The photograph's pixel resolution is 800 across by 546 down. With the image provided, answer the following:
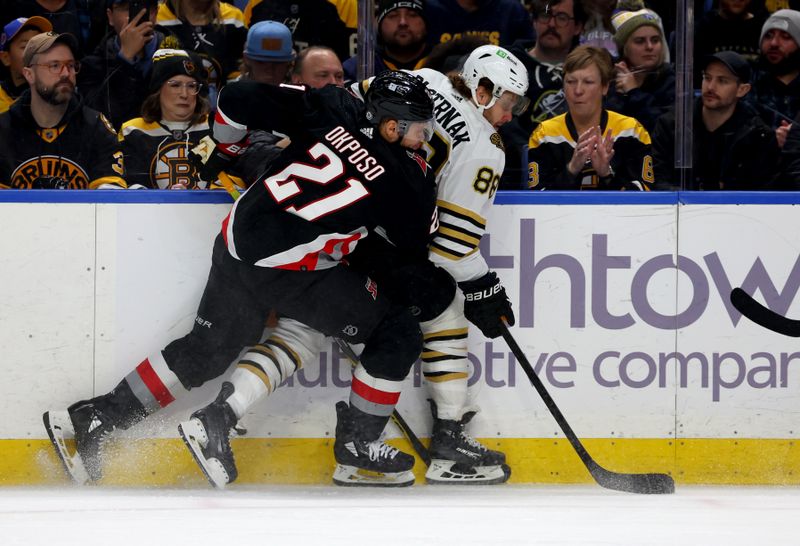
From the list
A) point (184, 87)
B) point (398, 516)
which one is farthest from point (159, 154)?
point (398, 516)

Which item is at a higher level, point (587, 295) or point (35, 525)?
point (587, 295)

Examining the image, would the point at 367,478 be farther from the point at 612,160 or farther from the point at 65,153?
the point at 65,153

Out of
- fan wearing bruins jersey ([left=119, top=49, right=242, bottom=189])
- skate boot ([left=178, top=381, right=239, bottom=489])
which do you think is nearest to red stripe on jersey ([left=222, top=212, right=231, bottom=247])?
fan wearing bruins jersey ([left=119, top=49, right=242, bottom=189])

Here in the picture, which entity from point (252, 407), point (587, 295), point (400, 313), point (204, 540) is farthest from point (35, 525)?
point (587, 295)

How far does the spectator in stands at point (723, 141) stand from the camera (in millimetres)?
3750

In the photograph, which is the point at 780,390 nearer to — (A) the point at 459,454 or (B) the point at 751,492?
(B) the point at 751,492

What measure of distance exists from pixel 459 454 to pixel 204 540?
110cm

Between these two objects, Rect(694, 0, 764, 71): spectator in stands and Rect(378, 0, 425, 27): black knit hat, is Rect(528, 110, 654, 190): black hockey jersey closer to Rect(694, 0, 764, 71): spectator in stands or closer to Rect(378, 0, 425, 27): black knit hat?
Rect(694, 0, 764, 71): spectator in stands

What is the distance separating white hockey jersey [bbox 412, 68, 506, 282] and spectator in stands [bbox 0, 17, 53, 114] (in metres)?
1.46

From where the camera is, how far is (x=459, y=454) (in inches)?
144

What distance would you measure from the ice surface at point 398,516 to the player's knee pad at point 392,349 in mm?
372

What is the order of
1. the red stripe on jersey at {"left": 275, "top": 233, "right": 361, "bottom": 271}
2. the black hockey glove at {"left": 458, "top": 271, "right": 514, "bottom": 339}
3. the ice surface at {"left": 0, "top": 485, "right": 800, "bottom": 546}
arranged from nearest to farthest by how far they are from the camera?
1. the ice surface at {"left": 0, "top": 485, "right": 800, "bottom": 546}
2. the red stripe on jersey at {"left": 275, "top": 233, "right": 361, "bottom": 271}
3. the black hockey glove at {"left": 458, "top": 271, "right": 514, "bottom": 339}

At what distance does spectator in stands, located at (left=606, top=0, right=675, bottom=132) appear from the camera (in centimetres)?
379

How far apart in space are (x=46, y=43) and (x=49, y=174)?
0.46m
